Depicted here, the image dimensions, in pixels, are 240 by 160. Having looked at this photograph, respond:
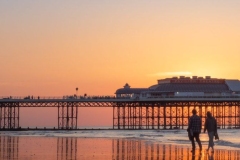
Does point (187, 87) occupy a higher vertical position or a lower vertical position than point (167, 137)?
higher

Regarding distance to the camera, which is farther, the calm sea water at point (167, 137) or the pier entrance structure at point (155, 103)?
the pier entrance structure at point (155, 103)

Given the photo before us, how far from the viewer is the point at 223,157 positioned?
74.9 feet

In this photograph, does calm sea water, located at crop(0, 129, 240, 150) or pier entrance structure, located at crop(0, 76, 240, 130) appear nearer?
calm sea water, located at crop(0, 129, 240, 150)

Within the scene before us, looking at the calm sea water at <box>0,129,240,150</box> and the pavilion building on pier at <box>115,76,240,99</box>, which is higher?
the pavilion building on pier at <box>115,76,240,99</box>

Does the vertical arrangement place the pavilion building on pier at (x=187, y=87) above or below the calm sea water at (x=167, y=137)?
above

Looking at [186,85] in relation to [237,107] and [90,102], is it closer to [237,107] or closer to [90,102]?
[237,107]

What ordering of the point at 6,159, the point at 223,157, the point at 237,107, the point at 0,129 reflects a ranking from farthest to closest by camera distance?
1. the point at 237,107
2. the point at 0,129
3. the point at 223,157
4. the point at 6,159

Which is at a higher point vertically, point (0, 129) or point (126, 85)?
point (126, 85)

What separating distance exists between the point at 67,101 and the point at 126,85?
2216cm

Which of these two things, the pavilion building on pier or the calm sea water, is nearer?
the calm sea water

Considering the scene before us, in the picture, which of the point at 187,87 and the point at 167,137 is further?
the point at 187,87

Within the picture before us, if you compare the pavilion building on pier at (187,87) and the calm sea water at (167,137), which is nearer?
the calm sea water at (167,137)

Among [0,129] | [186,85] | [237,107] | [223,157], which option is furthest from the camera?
[186,85]

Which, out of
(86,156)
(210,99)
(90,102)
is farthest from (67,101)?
(86,156)
